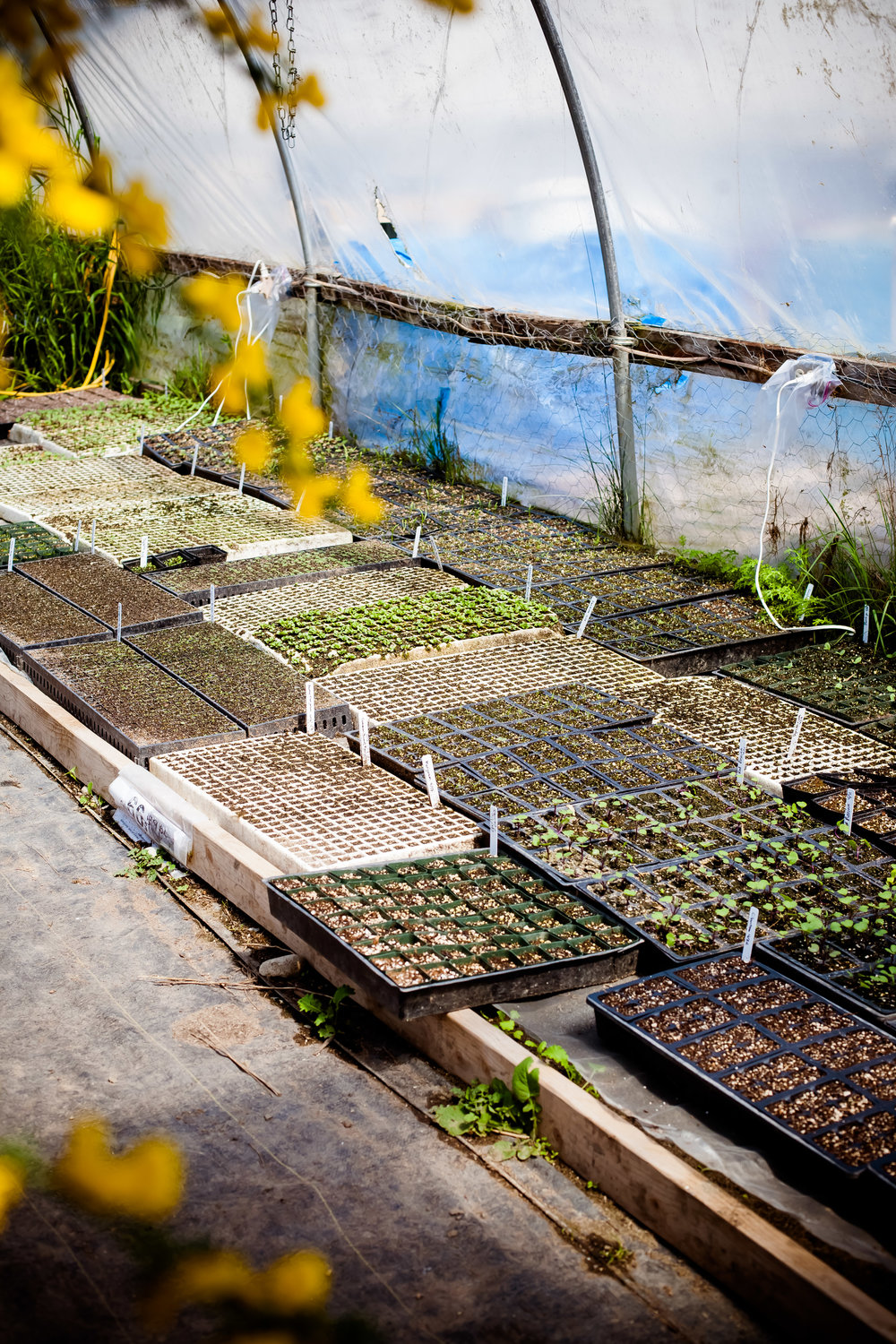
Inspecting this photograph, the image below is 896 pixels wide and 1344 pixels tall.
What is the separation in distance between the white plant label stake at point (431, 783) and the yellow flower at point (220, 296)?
5172 mm

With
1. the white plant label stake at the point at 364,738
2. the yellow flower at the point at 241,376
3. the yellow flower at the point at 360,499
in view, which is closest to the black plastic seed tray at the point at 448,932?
the white plant label stake at the point at 364,738

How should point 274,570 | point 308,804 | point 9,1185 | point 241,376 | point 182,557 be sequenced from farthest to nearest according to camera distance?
point 241,376 < point 182,557 < point 274,570 < point 308,804 < point 9,1185

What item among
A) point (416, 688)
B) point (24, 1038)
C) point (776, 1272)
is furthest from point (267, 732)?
point (776, 1272)

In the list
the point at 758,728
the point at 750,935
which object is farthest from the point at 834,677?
the point at 750,935

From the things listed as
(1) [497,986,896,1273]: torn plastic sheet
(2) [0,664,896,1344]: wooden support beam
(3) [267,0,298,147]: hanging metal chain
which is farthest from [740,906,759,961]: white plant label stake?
(3) [267,0,298,147]: hanging metal chain

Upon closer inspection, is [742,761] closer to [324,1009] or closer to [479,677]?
[479,677]

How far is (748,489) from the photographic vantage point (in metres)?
5.62

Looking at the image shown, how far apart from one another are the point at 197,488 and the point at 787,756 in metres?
4.10

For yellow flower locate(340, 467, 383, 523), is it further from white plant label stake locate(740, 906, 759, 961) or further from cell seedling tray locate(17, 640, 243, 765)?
white plant label stake locate(740, 906, 759, 961)

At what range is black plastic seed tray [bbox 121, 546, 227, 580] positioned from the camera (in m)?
5.85

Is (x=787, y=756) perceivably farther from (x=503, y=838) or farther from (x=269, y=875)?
(x=269, y=875)

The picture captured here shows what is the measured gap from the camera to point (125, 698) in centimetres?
435

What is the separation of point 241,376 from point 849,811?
19.0ft

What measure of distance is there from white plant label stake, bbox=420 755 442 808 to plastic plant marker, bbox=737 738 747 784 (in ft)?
3.03
